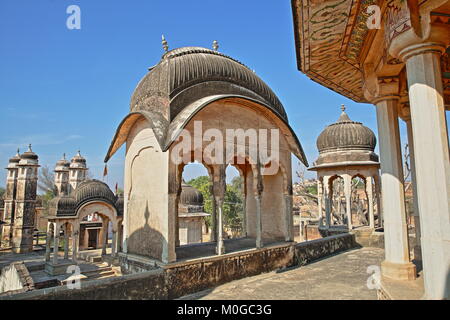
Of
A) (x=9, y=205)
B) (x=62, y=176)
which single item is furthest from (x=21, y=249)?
(x=62, y=176)

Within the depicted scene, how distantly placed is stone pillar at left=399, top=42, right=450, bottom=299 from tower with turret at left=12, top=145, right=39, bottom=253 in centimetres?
2792

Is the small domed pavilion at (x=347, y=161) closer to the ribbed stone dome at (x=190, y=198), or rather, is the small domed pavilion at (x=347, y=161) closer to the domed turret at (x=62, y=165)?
the ribbed stone dome at (x=190, y=198)

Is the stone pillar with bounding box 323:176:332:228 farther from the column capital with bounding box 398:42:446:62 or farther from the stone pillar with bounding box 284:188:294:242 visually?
the column capital with bounding box 398:42:446:62

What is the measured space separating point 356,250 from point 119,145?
9309mm

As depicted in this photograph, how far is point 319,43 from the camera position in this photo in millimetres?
4746

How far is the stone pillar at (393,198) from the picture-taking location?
14.5 ft

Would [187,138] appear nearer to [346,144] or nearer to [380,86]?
[380,86]

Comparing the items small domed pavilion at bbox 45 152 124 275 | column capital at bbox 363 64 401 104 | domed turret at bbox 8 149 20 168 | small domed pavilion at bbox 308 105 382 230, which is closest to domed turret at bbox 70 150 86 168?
domed turret at bbox 8 149 20 168

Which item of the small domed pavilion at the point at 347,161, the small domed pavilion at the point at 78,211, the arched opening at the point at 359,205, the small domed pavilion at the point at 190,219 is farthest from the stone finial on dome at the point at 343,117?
the small domed pavilion at the point at 78,211

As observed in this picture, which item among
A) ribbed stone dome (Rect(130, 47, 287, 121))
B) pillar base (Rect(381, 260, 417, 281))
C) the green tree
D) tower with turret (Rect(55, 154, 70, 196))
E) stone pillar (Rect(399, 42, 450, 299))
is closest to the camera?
stone pillar (Rect(399, 42, 450, 299))

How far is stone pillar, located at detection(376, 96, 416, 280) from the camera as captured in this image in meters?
4.43

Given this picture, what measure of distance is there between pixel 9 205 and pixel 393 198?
2959 cm

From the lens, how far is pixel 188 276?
6090 millimetres

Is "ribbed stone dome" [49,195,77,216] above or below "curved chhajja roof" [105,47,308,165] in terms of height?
below
